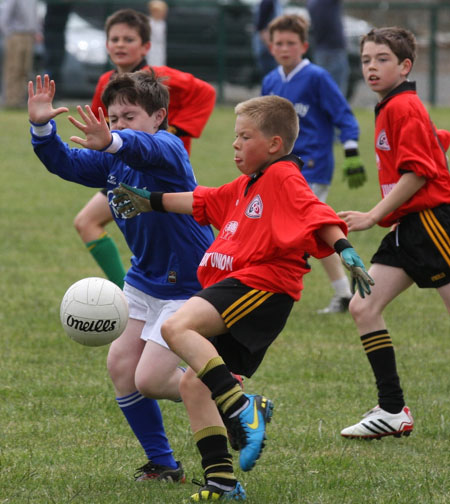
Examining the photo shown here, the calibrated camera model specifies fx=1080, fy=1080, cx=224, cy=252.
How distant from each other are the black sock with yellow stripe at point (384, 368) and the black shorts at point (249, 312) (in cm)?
118

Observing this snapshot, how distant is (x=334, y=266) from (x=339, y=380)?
1.88m

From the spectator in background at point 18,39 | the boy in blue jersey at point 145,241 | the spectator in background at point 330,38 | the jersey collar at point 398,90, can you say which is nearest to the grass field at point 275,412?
the boy in blue jersey at point 145,241

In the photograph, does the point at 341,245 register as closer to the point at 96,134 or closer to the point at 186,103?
the point at 96,134

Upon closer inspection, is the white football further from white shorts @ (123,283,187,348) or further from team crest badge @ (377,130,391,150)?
team crest badge @ (377,130,391,150)

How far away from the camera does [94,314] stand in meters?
4.28

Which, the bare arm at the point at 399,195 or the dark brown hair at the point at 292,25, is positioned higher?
the dark brown hair at the point at 292,25

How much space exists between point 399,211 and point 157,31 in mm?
13724

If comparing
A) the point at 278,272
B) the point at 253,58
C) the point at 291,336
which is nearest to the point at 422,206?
the point at 278,272

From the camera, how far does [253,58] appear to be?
1959cm

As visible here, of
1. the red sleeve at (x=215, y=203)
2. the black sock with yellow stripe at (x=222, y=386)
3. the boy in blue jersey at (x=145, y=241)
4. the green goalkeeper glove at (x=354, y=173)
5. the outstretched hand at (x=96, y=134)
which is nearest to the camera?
the black sock with yellow stripe at (x=222, y=386)

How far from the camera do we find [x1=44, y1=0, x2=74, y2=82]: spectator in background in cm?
1933

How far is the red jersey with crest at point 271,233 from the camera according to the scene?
13.4ft

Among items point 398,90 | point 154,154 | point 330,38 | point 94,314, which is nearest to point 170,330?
point 94,314

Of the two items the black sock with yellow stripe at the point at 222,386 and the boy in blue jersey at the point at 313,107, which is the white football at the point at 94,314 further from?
the boy in blue jersey at the point at 313,107
